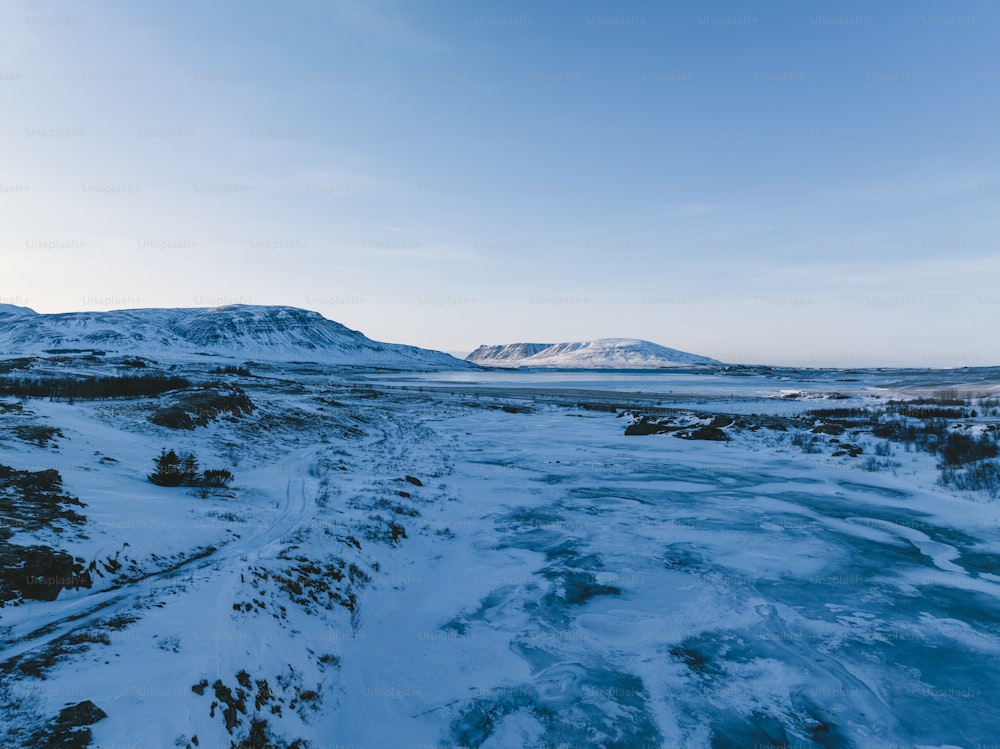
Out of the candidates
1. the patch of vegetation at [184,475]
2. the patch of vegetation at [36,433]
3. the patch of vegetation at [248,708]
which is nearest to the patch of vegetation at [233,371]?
the patch of vegetation at [36,433]

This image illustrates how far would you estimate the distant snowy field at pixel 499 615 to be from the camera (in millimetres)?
5172

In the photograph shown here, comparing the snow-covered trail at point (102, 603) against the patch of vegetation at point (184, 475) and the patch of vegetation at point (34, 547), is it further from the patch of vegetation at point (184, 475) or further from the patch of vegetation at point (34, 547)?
the patch of vegetation at point (184, 475)

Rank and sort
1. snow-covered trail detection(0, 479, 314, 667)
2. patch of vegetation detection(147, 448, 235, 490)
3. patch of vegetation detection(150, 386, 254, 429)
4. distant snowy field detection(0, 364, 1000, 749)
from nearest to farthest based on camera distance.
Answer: snow-covered trail detection(0, 479, 314, 667) < distant snowy field detection(0, 364, 1000, 749) < patch of vegetation detection(147, 448, 235, 490) < patch of vegetation detection(150, 386, 254, 429)

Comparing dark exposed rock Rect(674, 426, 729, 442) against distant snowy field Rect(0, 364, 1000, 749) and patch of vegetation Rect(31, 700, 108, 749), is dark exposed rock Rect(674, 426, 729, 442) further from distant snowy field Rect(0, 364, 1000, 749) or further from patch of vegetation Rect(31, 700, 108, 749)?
patch of vegetation Rect(31, 700, 108, 749)

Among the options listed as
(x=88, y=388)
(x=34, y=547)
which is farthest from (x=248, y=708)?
(x=88, y=388)

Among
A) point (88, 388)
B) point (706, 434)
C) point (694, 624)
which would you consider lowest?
point (694, 624)

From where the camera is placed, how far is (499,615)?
7984mm

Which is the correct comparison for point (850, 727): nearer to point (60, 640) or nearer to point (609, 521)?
point (609, 521)

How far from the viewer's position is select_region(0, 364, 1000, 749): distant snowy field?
5172 millimetres

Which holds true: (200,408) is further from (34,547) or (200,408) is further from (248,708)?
(248,708)

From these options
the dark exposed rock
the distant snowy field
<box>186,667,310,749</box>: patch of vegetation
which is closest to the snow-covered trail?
the distant snowy field

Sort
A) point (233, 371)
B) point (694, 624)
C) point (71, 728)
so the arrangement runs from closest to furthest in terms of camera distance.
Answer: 1. point (71, 728)
2. point (694, 624)
3. point (233, 371)

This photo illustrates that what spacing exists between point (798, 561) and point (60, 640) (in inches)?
455

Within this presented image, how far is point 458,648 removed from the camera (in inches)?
278
